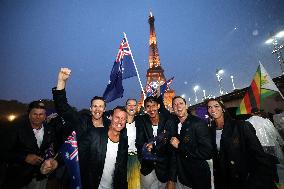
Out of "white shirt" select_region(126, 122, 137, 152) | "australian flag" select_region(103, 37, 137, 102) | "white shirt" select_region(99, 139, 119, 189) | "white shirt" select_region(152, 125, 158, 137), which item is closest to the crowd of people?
"white shirt" select_region(99, 139, 119, 189)

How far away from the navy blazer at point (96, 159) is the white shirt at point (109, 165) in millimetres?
75

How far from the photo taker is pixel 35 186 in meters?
4.23

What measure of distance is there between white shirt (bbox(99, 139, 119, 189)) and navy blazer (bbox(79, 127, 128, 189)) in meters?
0.08

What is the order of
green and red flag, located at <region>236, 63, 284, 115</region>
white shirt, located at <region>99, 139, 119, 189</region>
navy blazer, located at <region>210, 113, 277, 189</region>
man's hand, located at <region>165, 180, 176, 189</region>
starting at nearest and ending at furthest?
navy blazer, located at <region>210, 113, 277, 189</region> → white shirt, located at <region>99, 139, 119, 189</region> → man's hand, located at <region>165, 180, 176, 189</region> → green and red flag, located at <region>236, 63, 284, 115</region>

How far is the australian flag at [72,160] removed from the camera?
12.1 feet

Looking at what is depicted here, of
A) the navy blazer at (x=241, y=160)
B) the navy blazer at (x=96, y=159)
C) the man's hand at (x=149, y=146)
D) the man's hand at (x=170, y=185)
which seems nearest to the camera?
the navy blazer at (x=241, y=160)

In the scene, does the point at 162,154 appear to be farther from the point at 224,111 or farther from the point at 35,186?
the point at 35,186

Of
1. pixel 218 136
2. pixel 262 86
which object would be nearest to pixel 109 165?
pixel 218 136

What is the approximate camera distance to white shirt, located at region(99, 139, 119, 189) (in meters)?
3.97

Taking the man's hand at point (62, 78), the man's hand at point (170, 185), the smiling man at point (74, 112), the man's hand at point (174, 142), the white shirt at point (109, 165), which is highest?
the man's hand at point (62, 78)

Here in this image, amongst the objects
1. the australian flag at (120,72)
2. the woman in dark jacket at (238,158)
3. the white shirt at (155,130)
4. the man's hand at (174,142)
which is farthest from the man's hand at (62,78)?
the australian flag at (120,72)

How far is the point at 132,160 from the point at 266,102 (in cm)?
1576

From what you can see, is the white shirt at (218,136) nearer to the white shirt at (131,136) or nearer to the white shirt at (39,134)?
the white shirt at (131,136)

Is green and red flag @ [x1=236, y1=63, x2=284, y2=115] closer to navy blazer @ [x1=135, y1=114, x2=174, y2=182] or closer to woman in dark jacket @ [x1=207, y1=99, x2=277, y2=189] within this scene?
woman in dark jacket @ [x1=207, y1=99, x2=277, y2=189]
